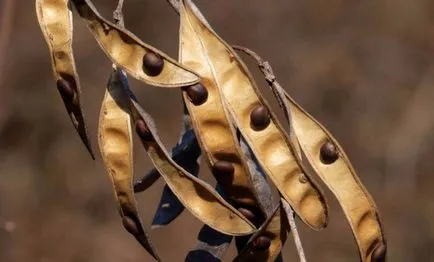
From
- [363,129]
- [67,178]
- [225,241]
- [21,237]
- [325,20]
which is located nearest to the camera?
[225,241]

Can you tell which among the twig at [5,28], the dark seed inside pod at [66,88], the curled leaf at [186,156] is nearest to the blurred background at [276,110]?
the twig at [5,28]

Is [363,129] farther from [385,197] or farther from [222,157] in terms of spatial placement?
[222,157]

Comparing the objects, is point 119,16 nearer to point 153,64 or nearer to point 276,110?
point 153,64

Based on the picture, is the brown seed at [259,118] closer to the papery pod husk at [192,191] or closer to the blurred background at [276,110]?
the papery pod husk at [192,191]

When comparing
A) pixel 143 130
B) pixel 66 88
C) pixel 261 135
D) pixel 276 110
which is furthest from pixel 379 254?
A: pixel 276 110

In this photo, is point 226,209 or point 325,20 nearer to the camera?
point 226,209

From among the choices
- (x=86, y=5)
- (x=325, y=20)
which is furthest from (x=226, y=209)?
(x=325, y=20)
